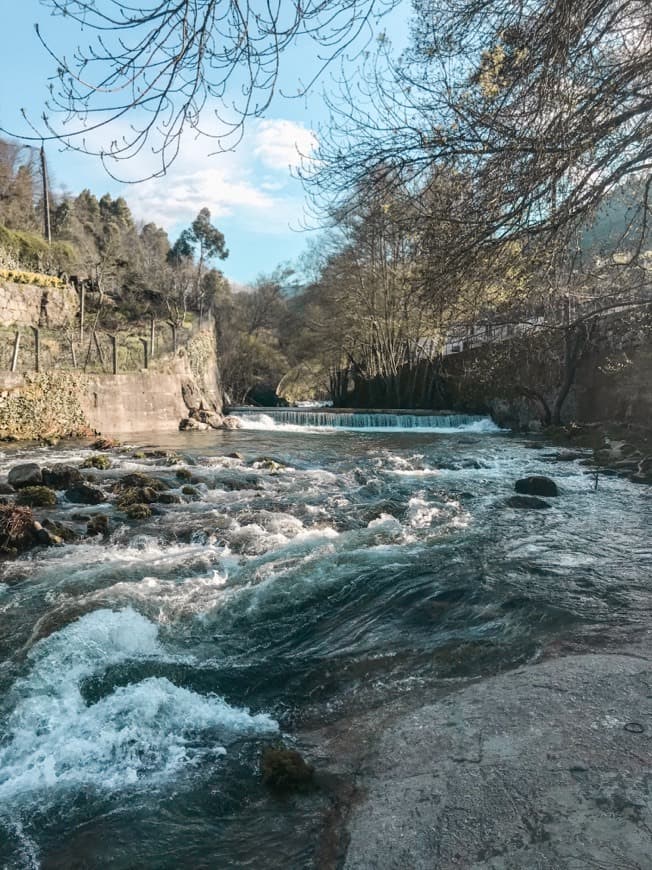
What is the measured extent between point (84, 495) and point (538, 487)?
7.64m

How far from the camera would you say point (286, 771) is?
278cm

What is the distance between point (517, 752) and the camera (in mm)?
2590

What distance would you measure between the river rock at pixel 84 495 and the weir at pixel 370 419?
17.8 m

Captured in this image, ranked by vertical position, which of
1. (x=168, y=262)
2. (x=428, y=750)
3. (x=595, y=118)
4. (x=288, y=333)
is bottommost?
(x=428, y=750)

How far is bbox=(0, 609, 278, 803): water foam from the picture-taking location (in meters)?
2.96

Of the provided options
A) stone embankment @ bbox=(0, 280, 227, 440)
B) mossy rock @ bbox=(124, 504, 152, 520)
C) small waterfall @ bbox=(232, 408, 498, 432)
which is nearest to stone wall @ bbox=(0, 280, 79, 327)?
stone embankment @ bbox=(0, 280, 227, 440)

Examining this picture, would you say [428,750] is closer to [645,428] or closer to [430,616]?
[430,616]

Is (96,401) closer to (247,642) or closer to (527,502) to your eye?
(527,502)

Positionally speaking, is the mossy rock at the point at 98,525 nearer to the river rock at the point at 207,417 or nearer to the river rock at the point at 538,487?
the river rock at the point at 538,487

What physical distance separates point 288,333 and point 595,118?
41.1 m

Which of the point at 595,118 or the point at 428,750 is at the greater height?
the point at 595,118

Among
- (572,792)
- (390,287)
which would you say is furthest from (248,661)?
(390,287)

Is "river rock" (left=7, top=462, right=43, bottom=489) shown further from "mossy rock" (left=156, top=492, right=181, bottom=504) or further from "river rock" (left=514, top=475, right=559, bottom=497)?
"river rock" (left=514, top=475, right=559, bottom=497)

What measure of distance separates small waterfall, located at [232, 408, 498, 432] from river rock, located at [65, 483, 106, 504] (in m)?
17.2
